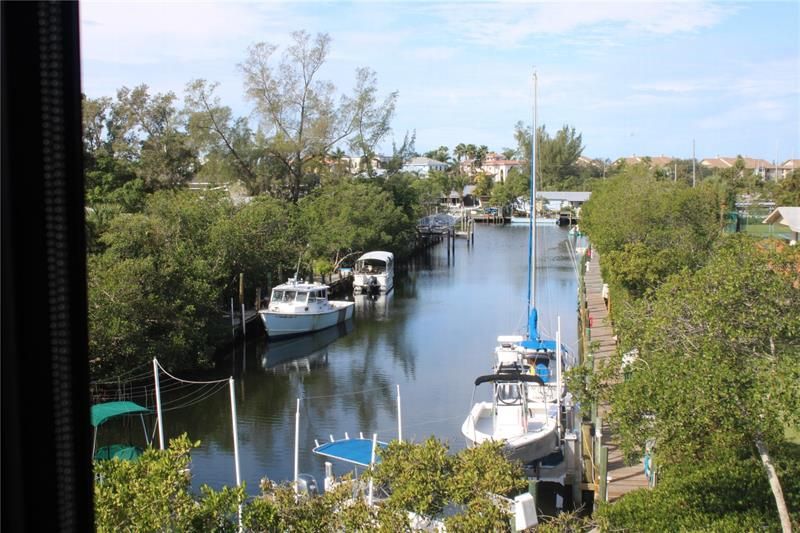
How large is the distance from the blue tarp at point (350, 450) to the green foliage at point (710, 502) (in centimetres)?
484

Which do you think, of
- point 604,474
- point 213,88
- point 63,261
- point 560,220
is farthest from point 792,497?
point 560,220

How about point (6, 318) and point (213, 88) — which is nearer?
point (6, 318)

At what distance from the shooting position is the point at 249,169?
4322cm

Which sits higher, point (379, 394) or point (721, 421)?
point (721, 421)

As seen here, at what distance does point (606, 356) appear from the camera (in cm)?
2100

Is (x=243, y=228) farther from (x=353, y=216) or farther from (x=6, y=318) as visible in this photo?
(x=6, y=318)

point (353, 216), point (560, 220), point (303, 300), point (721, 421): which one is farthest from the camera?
point (560, 220)

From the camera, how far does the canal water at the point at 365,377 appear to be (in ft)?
57.1

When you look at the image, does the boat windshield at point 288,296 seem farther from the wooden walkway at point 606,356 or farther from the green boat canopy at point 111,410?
the green boat canopy at point 111,410

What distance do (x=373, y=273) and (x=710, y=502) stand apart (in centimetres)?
2941

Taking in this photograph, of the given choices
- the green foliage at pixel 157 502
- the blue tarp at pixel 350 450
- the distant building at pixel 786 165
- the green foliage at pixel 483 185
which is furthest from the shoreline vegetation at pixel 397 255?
the distant building at pixel 786 165

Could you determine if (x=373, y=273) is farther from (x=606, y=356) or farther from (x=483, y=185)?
(x=483, y=185)

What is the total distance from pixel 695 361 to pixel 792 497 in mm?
2673

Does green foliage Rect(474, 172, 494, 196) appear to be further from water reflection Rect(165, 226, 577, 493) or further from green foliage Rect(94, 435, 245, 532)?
green foliage Rect(94, 435, 245, 532)
